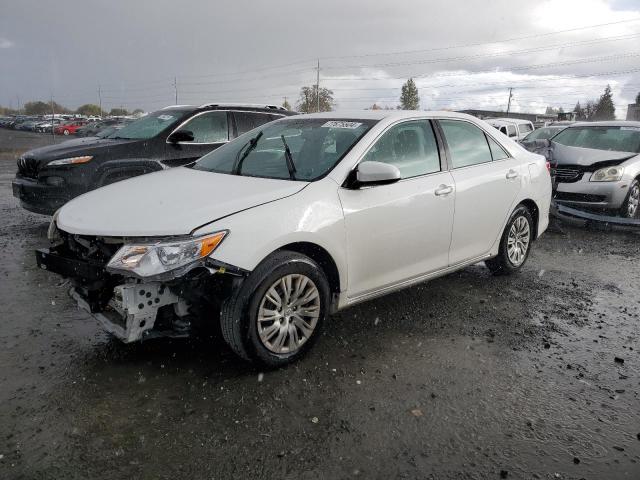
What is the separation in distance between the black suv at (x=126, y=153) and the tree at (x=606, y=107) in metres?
122

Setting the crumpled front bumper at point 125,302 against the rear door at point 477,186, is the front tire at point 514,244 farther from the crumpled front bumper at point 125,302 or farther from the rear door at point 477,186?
the crumpled front bumper at point 125,302

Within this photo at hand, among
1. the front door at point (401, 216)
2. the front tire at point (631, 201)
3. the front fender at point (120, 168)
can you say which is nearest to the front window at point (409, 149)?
the front door at point (401, 216)

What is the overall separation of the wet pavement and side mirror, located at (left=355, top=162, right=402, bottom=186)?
1182 mm

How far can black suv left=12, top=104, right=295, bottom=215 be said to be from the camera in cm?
619

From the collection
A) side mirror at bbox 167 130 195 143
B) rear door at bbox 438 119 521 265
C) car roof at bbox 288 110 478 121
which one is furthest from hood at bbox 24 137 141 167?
rear door at bbox 438 119 521 265

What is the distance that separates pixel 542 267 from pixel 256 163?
363cm

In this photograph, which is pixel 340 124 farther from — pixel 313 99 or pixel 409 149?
pixel 313 99

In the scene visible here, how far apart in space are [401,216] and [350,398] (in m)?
1.40

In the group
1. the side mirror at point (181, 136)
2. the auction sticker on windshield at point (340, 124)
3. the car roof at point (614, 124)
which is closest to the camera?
the auction sticker on windshield at point (340, 124)

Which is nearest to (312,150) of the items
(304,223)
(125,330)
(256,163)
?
(256,163)

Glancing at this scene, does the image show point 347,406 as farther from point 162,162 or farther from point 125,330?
point 162,162

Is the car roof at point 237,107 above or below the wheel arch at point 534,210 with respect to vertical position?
above

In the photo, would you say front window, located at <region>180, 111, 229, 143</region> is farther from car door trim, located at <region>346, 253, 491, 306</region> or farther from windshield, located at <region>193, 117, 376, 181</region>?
car door trim, located at <region>346, 253, 491, 306</region>

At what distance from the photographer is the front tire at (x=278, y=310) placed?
2.89 m
